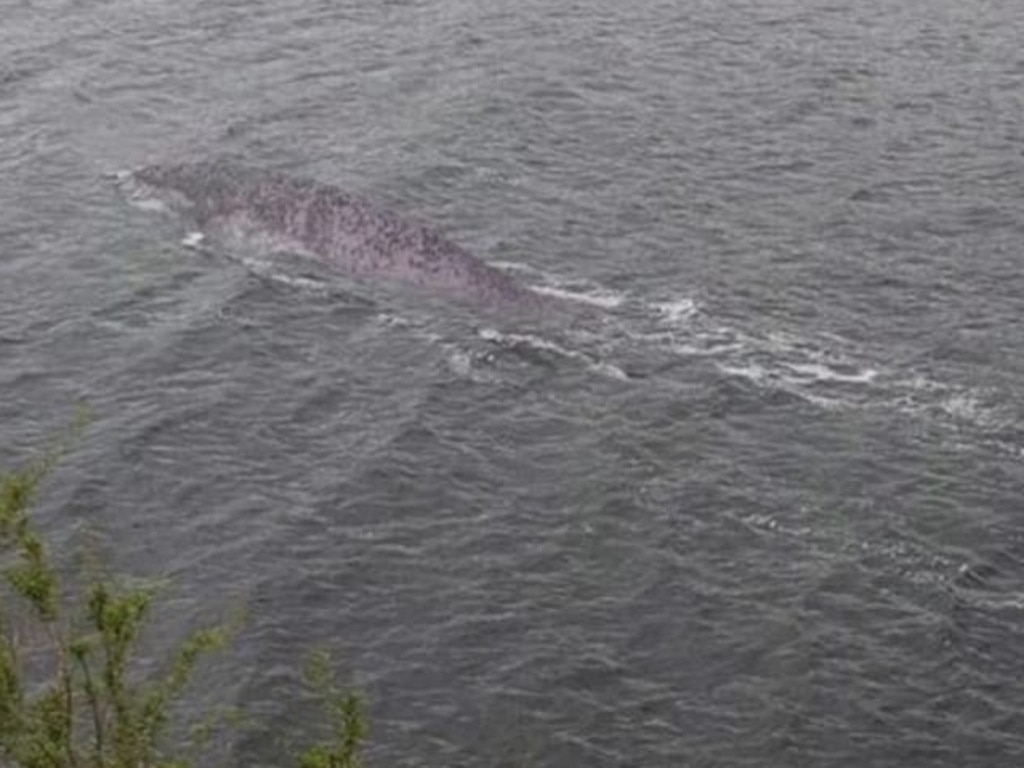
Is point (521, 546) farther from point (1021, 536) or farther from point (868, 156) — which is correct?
point (868, 156)

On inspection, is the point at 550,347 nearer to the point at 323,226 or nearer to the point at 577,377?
the point at 577,377

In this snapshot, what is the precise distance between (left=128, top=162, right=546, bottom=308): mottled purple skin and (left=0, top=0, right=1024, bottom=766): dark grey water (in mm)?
841

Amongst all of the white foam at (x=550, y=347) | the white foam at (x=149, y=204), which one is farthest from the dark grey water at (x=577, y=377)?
the white foam at (x=149, y=204)

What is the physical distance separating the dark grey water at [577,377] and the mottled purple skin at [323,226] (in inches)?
33.1

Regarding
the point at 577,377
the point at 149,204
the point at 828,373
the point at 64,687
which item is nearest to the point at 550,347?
the point at 577,377

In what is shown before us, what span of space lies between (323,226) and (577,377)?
873 cm

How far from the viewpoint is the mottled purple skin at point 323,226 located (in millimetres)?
37875

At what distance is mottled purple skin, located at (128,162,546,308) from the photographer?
37.9m

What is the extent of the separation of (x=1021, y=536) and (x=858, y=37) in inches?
963

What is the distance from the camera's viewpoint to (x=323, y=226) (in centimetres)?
4028

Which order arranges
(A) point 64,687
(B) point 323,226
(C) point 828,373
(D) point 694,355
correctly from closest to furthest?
(A) point 64,687, (C) point 828,373, (D) point 694,355, (B) point 323,226

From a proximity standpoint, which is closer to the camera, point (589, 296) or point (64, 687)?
point (64, 687)

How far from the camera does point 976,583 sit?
2809 cm

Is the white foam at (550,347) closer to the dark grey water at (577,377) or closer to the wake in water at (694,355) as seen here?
the wake in water at (694,355)
